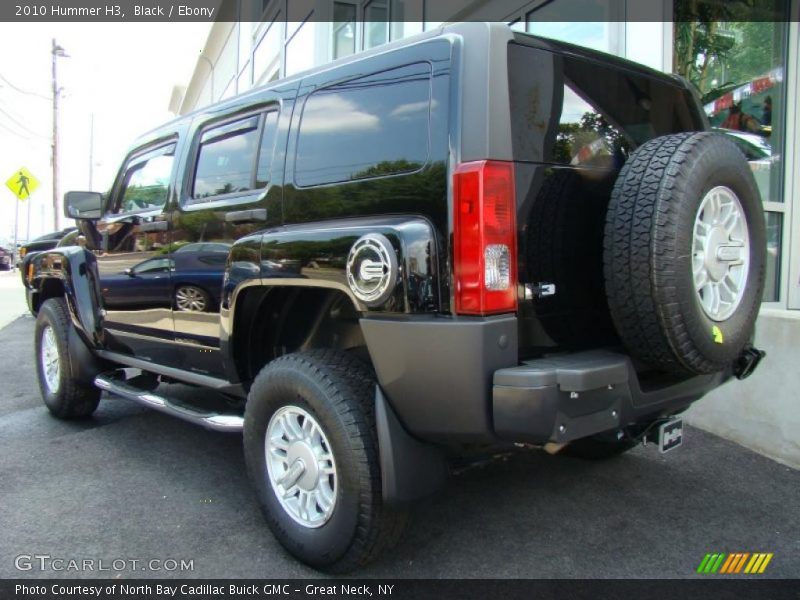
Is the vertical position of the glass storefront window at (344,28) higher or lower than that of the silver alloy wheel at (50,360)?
higher

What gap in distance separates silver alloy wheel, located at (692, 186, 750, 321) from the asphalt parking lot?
1.12m

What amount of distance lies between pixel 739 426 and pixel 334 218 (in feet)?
10.3

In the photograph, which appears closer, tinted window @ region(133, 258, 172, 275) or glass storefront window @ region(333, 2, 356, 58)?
tinted window @ region(133, 258, 172, 275)

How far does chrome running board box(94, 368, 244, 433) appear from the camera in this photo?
9.82 feet

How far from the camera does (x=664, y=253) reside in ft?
6.92

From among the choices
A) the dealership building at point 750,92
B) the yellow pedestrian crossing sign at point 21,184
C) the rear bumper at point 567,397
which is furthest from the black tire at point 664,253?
the yellow pedestrian crossing sign at point 21,184

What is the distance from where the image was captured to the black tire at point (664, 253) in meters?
2.12

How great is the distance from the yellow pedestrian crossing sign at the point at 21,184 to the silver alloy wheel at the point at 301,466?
685 inches

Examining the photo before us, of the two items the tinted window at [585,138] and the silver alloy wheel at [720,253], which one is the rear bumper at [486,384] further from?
the tinted window at [585,138]

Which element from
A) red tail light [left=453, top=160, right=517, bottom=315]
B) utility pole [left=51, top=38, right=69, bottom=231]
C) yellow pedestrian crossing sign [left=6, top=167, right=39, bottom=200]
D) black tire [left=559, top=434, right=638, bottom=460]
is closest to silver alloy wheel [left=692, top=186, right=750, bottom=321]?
red tail light [left=453, top=160, right=517, bottom=315]

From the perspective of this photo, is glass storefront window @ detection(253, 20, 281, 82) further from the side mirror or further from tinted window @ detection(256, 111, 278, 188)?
tinted window @ detection(256, 111, 278, 188)

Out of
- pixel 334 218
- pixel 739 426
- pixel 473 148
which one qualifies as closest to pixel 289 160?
pixel 334 218

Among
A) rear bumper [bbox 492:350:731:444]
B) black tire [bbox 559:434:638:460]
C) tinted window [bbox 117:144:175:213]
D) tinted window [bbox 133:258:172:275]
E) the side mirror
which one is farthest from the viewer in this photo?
the side mirror

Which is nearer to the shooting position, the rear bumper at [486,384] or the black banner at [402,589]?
the rear bumper at [486,384]
